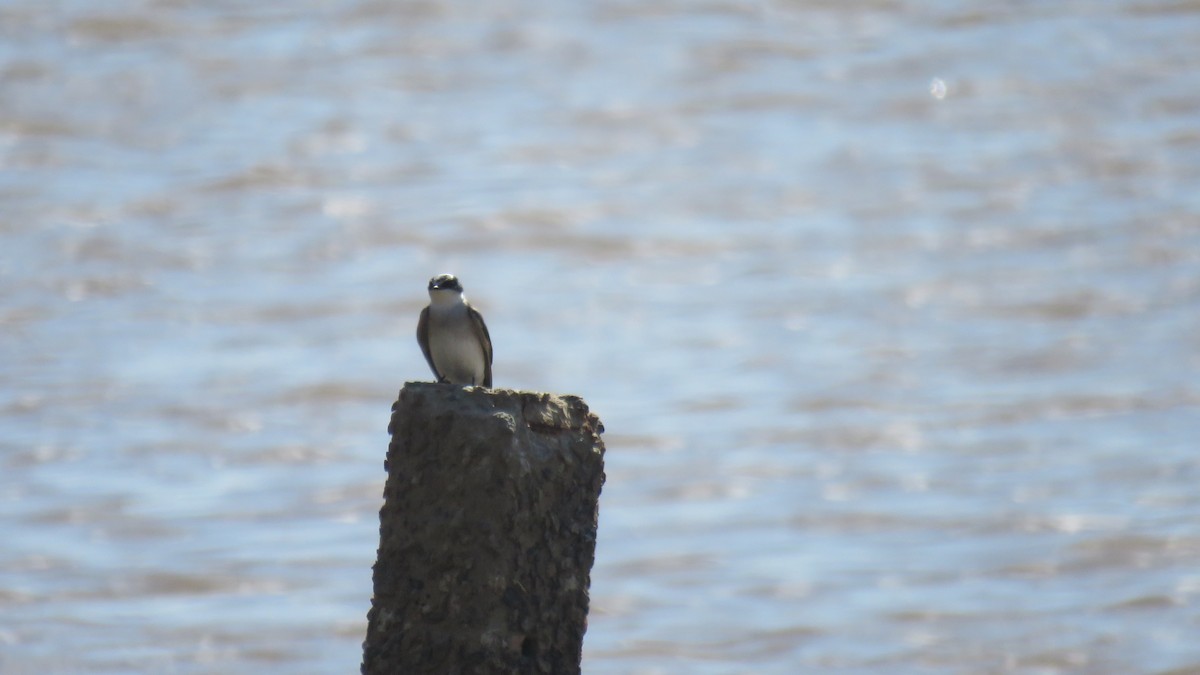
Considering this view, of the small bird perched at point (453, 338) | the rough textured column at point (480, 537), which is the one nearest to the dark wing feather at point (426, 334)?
the small bird perched at point (453, 338)

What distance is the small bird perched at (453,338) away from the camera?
8.82 metres

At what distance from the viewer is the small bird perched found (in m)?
8.82

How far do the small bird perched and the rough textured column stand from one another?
7.63ft

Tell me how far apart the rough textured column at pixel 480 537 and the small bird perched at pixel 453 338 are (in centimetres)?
233

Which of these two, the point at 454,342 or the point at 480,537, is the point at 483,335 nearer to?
the point at 454,342

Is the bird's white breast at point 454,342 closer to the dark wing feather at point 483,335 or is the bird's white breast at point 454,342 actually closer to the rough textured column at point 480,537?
the dark wing feather at point 483,335

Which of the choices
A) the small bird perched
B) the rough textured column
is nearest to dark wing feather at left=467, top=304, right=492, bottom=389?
the small bird perched

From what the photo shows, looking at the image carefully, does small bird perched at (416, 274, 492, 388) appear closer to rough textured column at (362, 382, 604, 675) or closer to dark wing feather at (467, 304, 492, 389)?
dark wing feather at (467, 304, 492, 389)

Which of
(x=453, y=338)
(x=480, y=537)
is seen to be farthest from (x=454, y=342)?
(x=480, y=537)

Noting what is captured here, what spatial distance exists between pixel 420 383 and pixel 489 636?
88cm

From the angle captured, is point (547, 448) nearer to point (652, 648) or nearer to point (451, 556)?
point (451, 556)

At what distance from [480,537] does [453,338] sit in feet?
8.68

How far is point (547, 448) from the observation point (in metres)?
6.41

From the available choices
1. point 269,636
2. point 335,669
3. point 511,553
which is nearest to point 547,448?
point 511,553
